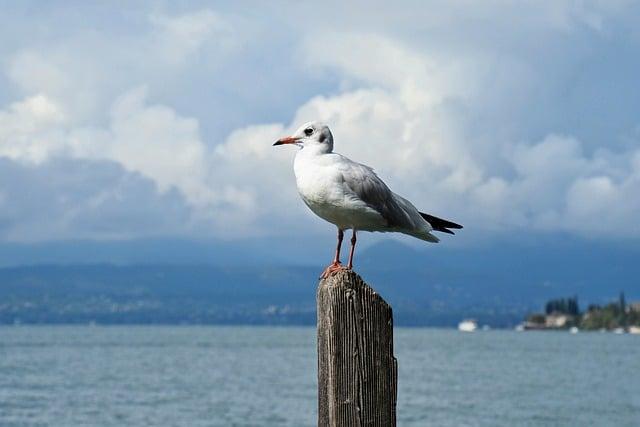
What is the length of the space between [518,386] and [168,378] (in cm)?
2264

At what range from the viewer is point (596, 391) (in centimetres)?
7225

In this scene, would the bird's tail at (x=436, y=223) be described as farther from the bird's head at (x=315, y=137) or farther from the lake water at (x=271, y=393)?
the lake water at (x=271, y=393)

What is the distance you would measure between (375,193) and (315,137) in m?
0.59

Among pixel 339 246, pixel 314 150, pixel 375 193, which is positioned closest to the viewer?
pixel 339 246

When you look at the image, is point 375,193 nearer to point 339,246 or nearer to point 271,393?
point 339,246

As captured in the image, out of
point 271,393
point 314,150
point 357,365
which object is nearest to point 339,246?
point 314,150

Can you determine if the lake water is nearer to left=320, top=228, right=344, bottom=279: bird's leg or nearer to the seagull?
the seagull

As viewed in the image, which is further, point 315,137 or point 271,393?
point 271,393

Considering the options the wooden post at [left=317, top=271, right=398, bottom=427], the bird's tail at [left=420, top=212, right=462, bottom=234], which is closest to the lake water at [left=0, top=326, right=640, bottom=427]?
the bird's tail at [left=420, top=212, right=462, bottom=234]

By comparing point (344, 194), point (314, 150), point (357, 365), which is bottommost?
point (357, 365)

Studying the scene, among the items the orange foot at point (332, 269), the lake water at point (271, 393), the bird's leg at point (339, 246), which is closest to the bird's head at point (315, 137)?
the bird's leg at point (339, 246)

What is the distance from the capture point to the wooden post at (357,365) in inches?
245

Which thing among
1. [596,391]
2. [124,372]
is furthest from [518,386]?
[124,372]

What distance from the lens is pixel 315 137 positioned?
27.9 feet
